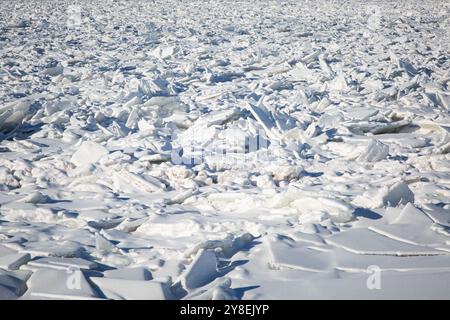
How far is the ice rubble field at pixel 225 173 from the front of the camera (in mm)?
2074

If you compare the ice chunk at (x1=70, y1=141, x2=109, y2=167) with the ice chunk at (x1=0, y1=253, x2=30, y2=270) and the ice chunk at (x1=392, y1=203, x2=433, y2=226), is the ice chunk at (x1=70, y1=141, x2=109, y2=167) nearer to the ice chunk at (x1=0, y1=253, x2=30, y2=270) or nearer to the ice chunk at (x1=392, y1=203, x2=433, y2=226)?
the ice chunk at (x1=0, y1=253, x2=30, y2=270)

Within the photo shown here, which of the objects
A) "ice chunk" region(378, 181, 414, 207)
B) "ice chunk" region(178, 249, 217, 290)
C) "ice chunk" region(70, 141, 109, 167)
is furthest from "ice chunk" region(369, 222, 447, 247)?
"ice chunk" region(70, 141, 109, 167)

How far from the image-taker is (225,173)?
3453 millimetres

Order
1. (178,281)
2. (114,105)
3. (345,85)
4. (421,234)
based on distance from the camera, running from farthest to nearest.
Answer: (345,85), (114,105), (421,234), (178,281)

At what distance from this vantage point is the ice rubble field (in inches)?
81.7

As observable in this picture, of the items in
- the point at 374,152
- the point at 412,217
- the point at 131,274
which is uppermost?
the point at 374,152

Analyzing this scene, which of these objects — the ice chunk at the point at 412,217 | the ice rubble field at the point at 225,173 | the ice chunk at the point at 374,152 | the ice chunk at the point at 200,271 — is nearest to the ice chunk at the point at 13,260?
the ice rubble field at the point at 225,173

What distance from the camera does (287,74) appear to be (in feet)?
21.9

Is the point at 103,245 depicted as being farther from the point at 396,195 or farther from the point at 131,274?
the point at 396,195

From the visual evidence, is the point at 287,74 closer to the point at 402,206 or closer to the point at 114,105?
the point at 114,105

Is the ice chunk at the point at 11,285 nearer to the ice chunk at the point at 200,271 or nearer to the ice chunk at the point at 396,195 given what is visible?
the ice chunk at the point at 200,271

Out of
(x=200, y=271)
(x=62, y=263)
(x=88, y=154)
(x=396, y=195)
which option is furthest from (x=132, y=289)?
(x=88, y=154)

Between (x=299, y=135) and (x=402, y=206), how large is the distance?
1.62 metres
